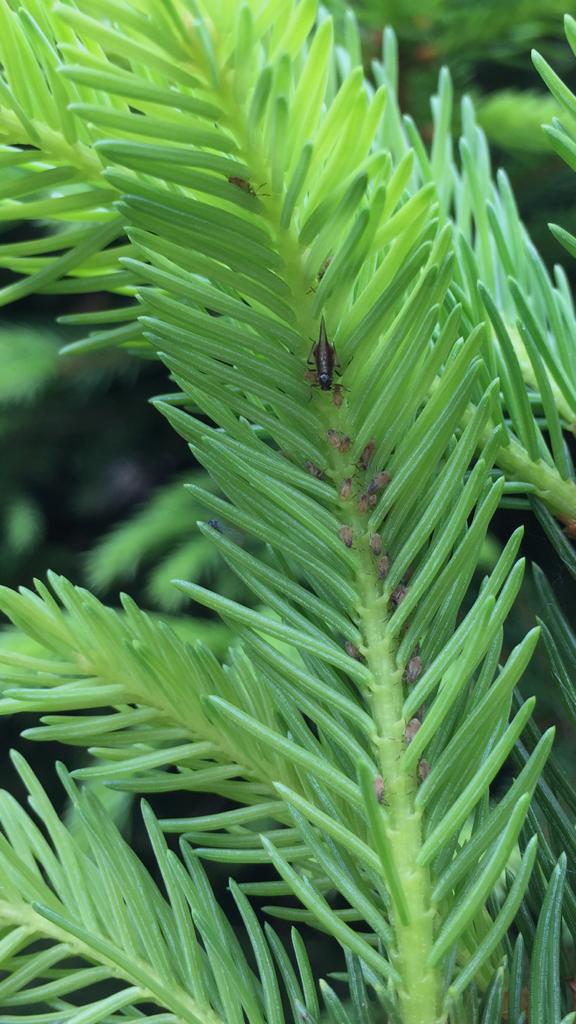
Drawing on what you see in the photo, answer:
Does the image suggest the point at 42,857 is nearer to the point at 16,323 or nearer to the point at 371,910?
the point at 371,910

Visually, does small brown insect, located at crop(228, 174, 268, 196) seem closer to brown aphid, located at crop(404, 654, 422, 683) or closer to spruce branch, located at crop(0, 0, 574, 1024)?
spruce branch, located at crop(0, 0, 574, 1024)

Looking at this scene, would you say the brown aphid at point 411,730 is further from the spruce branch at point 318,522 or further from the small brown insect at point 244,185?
the small brown insect at point 244,185

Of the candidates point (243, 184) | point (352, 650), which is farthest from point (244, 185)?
point (352, 650)

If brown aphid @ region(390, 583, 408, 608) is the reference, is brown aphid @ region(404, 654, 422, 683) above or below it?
below

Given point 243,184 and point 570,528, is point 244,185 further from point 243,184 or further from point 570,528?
point 570,528

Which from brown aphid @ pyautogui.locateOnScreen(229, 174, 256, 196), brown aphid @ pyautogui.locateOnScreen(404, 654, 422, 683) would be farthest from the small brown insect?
brown aphid @ pyautogui.locateOnScreen(404, 654, 422, 683)

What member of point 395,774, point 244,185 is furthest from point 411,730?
point 244,185
